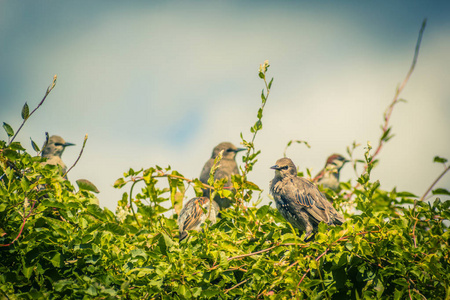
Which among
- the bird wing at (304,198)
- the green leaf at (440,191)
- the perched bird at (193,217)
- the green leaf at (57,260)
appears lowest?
the green leaf at (57,260)

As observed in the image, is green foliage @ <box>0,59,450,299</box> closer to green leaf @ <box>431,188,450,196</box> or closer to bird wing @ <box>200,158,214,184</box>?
green leaf @ <box>431,188,450,196</box>

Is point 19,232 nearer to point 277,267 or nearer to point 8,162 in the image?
point 8,162

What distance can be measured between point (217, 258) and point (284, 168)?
95.8 inches

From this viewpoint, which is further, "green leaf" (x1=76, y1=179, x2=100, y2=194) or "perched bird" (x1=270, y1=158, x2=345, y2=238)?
"perched bird" (x1=270, y1=158, x2=345, y2=238)

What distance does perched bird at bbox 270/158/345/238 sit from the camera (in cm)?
418

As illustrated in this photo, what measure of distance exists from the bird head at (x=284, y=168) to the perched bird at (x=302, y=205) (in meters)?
0.16

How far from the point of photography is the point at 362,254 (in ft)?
8.50

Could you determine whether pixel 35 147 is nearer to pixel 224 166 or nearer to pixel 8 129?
pixel 8 129

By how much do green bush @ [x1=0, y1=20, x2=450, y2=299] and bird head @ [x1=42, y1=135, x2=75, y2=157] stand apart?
23.2 ft

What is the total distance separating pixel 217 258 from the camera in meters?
2.61

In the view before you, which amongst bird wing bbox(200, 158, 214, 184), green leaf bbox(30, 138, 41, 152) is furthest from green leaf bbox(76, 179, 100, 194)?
bird wing bbox(200, 158, 214, 184)

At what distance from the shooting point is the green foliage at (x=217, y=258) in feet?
8.09

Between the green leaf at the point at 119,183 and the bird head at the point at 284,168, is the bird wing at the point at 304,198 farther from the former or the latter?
the green leaf at the point at 119,183

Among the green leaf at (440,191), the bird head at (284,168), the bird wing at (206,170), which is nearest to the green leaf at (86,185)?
the bird head at (284,168)
